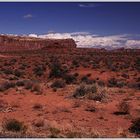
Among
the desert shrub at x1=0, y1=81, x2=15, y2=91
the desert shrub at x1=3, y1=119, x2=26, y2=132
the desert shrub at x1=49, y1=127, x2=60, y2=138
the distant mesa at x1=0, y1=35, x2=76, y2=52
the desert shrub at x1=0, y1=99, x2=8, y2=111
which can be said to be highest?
the desert shrub at x1=3, y1=119, x2=26, y2=132

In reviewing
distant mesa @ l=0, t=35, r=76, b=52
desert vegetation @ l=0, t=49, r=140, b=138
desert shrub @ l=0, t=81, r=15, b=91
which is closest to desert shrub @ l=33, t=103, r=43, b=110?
desert vegetation @ l=0, t=49, r=140, b=138

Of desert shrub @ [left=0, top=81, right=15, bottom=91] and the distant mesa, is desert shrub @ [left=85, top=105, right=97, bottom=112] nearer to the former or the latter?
desert shrub @ [left=0, top=81, right=15, bottom=91]

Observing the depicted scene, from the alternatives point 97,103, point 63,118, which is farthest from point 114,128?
point 97,103

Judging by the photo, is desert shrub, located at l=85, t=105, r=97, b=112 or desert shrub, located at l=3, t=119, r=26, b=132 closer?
desert shrub, located at l=3, t=119, r=26, b=132

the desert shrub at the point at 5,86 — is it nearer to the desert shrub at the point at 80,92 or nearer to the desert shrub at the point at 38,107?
the desert shrub at the point at 80,92

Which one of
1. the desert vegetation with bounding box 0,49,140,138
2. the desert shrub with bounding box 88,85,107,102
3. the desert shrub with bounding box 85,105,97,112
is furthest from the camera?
the desert shrub with bounding box 88,85,107,102

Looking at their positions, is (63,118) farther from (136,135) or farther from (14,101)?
(14,101)

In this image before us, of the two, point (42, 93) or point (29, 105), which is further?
point (42, 93)

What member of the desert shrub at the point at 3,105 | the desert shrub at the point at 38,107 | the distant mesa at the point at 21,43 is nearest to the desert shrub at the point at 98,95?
the desert shrub at the point at 38,107

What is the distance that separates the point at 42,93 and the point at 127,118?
22.5ft

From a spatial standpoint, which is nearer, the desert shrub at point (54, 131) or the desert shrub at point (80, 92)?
the desert shrub at point (54, 131)

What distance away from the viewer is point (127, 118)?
1266 cm

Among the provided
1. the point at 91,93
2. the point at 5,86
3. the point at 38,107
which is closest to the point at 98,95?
the point at 91,93

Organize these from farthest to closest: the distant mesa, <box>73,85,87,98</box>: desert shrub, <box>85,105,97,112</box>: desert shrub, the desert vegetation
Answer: the distant mesa < <box>73,85,87,98</box>: desert shrub < <box>85,105,97,112</box>: desert shrub < the desert vegetation
